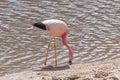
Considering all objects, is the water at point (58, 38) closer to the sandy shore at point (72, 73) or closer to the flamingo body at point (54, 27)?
the sandy shore at point (72, 73)

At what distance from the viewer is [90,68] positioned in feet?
29.1

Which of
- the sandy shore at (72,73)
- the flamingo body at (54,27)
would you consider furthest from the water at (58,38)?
the flamingo body at (54,27)

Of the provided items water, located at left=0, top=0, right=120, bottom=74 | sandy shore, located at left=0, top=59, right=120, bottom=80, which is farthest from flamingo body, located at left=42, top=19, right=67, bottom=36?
water, located at left=0, top=0, right=120, bottom=74

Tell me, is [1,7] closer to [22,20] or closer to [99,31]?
[22,20]

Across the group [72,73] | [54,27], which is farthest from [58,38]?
[72,73]

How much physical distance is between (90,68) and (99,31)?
349cm

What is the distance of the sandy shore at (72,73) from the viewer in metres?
8.02

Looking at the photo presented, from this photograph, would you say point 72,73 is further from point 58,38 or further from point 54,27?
point 58,38

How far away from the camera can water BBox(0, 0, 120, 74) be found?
33.9 feet

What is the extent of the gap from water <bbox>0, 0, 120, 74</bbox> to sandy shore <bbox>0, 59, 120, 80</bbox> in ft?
2.32

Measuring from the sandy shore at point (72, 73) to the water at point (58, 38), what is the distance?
707mm

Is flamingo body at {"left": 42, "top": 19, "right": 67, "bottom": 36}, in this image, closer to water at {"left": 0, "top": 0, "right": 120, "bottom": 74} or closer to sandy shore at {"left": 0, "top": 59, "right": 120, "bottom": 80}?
sandy shore at {"left": 0, "top": 59, "right": 120, "bottom": 80}

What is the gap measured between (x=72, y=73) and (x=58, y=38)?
3284mm

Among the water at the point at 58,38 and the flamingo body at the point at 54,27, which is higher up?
the flamingo body at the point at 54,27
